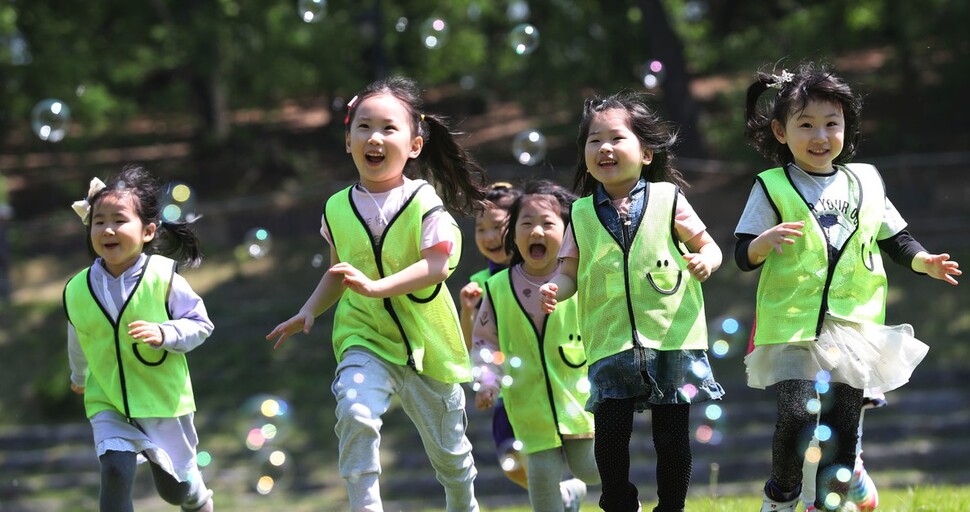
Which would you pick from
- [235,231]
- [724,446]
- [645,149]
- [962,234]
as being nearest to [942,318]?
[962,234]

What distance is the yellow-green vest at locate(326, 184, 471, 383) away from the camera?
4.87 metres

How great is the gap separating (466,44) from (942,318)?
9382mm

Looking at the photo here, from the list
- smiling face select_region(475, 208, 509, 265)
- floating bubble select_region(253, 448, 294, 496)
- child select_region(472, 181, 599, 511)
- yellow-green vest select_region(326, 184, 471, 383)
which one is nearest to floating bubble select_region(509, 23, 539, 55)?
smiling face select_region(475, 208, 509, 265)

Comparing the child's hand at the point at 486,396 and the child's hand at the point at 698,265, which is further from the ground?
the child's hand at the point at 698,265

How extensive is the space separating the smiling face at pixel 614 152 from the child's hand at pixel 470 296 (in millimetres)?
995

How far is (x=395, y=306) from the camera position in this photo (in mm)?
4895

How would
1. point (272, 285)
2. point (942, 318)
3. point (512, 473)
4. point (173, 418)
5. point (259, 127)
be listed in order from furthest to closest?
point (259, 127) → point (272, 285) → point (942, 318) → point (512, 473) → point (173, 418)

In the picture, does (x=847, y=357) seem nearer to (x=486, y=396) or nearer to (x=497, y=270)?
(x=486, y=396)

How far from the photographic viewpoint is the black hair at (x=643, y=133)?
4.89 m

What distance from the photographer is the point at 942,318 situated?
14.1m

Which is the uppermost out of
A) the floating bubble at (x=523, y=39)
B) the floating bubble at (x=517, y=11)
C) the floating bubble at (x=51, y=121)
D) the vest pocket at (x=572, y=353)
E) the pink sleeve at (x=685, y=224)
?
the floating bubble at (x=517, y=11)

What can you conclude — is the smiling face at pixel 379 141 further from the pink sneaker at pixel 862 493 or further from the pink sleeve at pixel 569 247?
the pink sneaker at pixel 862 493

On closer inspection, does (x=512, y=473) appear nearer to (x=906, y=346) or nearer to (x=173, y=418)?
(x=173, y=418)

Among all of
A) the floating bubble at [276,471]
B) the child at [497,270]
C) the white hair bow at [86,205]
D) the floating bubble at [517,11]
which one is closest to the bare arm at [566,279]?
the child at [497,270]
